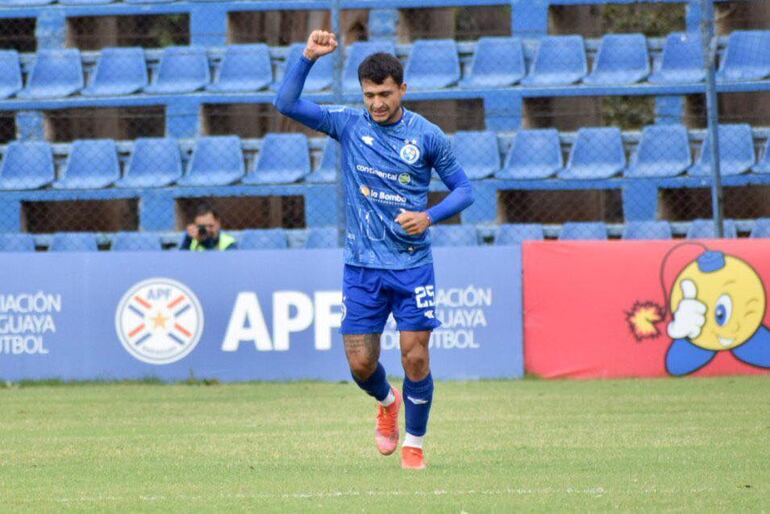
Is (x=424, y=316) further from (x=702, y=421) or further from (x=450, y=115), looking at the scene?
(x=450, y=115)

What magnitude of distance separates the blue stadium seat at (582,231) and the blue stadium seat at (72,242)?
5.48m

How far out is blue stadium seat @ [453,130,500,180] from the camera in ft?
58.6

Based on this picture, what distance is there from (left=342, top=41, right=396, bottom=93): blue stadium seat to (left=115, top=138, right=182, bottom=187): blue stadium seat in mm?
2213

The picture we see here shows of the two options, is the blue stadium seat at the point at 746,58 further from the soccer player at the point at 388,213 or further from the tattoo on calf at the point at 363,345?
the tattoo on calf at the point at 363,345

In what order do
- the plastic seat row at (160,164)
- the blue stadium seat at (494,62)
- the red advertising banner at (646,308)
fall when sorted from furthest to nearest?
the blue stadium seat at (494,62)
the plastic seat row at (160,164)
the red advertising banner at (646,308)

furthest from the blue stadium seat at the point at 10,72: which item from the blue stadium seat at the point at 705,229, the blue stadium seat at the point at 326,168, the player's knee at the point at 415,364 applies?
the player's knee at the point at 415,364

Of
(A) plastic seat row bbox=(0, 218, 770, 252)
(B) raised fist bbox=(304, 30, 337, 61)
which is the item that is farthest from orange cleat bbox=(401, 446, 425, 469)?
(A) plastic seat row bbox=(0, 218, 770, 252)

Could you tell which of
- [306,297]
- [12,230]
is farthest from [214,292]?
[12,230]

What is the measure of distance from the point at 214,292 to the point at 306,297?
0.93 meters

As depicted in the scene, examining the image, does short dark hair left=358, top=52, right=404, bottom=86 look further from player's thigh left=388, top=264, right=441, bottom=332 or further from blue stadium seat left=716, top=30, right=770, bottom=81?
blue stadium seat left=716, top=30, right=770, bottom=81

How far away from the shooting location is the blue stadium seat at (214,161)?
60.2 feet

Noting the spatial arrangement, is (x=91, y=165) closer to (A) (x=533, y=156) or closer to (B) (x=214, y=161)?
(B) (x=214, y=161)

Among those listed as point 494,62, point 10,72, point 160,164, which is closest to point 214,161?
point 160,164

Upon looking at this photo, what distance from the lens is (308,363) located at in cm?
1516
